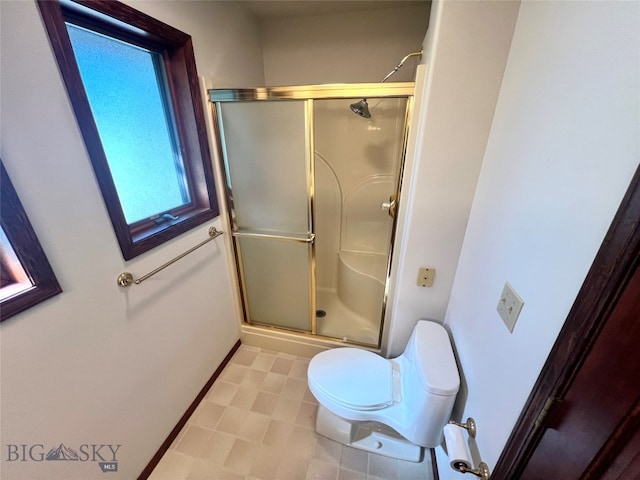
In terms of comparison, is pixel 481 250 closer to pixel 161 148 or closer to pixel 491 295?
pixel 491 295

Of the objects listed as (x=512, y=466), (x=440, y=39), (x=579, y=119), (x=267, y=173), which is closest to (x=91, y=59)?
(x=267, y=173)

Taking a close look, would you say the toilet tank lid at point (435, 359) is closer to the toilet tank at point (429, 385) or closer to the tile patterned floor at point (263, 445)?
the toilet tank at point (429, 385)

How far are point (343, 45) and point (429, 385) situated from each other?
2190 mm

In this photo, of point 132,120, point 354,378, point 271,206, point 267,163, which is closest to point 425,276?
point 354,378

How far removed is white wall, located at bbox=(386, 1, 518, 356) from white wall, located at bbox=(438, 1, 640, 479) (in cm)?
6

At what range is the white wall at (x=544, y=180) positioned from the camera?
0.48 m

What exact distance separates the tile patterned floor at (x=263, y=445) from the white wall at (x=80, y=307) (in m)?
0.17

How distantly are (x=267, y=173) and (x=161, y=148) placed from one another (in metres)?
0.56

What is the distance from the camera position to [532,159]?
725mm

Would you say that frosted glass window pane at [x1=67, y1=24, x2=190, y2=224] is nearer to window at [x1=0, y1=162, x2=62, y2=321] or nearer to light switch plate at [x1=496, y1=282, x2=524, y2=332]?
window at [x1=0, y1=162, x2=62, y2=321]

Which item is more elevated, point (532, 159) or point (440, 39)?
point (440, 39)

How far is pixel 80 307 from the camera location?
35.0 inches

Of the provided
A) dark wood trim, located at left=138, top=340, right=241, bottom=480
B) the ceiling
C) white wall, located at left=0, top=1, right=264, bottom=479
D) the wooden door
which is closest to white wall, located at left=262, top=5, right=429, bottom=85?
the ceiling

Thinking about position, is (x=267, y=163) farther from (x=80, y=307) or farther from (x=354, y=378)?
(x=354, y=378)
